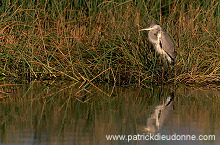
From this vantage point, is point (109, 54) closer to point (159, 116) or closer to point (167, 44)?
point (167, 44)

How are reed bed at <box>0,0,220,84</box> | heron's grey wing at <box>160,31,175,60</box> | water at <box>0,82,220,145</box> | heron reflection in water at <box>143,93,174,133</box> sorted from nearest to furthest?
water at <box>0,82,220,145</box>, heron reflection in water at <box>143,93,174,133</box>, reed bed at <box>0,0,220,84</box>, heron's grey wing at <box>160,31,175,60</box>

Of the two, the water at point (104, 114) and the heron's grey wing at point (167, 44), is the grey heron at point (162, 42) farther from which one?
the water at point (104, 114)

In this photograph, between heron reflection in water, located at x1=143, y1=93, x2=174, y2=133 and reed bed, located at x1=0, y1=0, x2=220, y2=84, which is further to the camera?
reed bed, located at x1=0, y1=0, x2=220, y2=84

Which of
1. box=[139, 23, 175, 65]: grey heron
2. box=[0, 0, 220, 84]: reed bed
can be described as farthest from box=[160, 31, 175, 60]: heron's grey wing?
box=[0, 0, 220, 84]: reed bed

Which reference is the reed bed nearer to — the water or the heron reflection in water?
the water

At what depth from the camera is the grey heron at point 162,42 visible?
920 cm

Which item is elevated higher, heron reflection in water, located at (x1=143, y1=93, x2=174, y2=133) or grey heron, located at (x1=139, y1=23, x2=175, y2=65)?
grey heron, located at (x1=139, y1=23, x2=175, y2=65)

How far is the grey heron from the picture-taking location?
9.20 m

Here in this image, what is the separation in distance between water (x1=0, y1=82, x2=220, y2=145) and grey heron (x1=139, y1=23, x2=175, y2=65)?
39.2 inches

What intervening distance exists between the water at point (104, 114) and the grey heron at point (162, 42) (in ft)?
3.27

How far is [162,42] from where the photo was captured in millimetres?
9188

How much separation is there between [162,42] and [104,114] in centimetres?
309

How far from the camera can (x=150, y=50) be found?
8.90 meters

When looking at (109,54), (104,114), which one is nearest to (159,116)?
(104,114)
